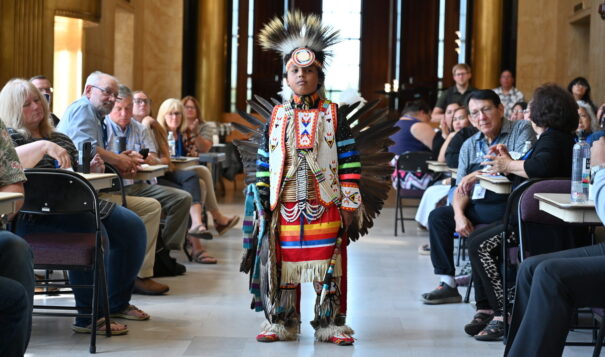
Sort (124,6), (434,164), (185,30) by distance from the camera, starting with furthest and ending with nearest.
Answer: (185,30), (124,6), (434,164)

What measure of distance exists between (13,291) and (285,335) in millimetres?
1731

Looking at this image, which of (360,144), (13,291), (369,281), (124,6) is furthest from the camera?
(124,6)

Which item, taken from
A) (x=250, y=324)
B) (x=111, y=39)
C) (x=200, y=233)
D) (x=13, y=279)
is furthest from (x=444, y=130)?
(x=13, y=279)

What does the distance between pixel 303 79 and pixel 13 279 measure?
1.68 m

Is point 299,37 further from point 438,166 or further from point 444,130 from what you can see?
point 444,130

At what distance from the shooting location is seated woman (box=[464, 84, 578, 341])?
172 inches

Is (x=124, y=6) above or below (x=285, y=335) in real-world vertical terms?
above

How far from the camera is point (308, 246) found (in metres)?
4.28

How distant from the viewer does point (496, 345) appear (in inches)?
171

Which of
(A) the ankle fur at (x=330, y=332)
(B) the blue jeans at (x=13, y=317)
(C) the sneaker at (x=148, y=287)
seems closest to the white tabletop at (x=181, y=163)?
(C) the sneaker at (x=148, y=287)

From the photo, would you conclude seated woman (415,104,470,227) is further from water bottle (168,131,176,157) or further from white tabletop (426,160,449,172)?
water bottle (168,131,176,157)

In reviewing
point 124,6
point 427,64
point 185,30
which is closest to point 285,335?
point 124,6

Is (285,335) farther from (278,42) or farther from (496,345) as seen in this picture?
(278,42)

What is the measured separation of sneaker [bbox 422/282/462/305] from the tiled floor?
0.19 ft
